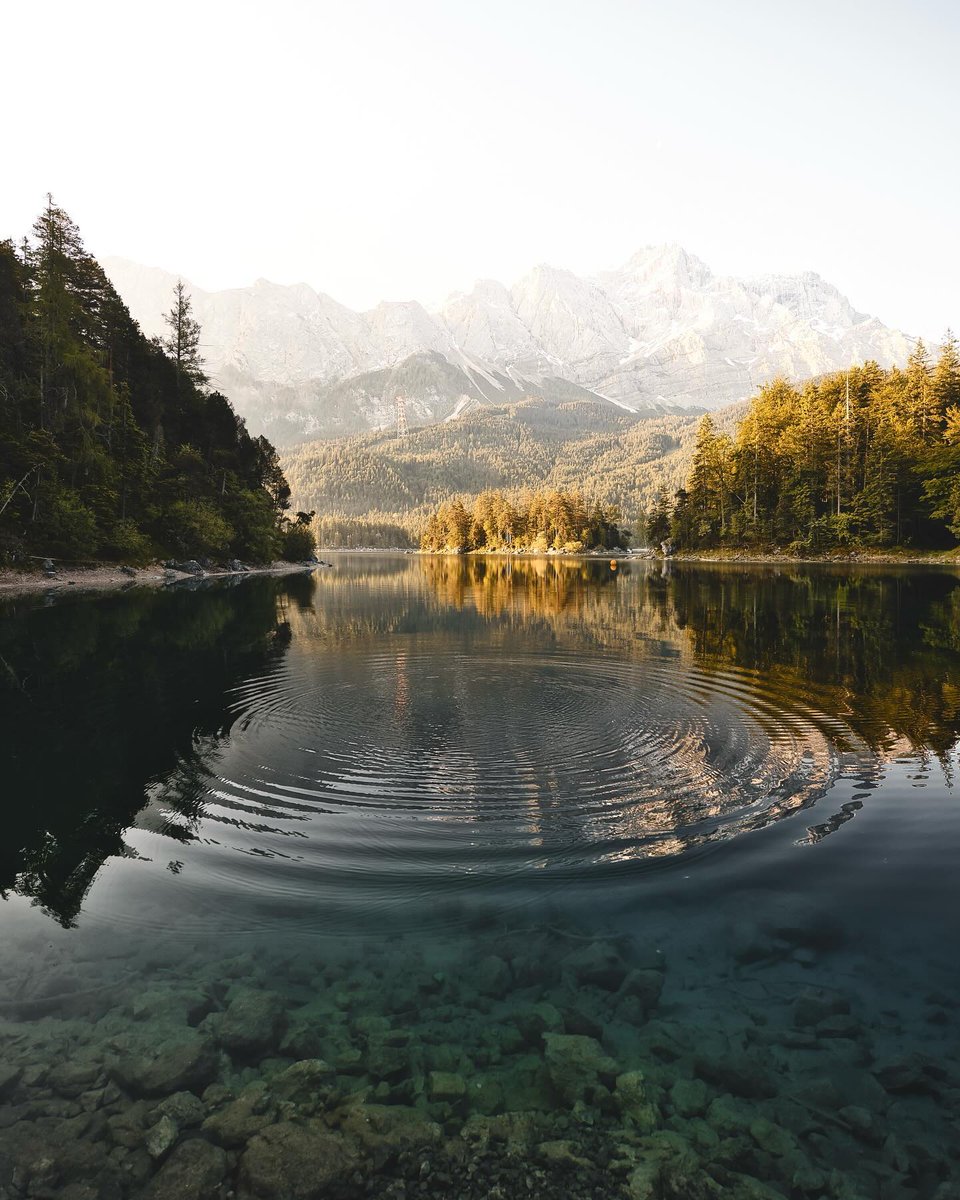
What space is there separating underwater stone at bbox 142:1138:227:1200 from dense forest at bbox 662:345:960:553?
116714mm

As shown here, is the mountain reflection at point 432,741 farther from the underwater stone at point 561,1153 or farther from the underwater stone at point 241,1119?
the underwater stone at point 561,1153

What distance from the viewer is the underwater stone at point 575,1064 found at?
5.80 metres

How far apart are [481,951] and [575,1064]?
1.84 meters

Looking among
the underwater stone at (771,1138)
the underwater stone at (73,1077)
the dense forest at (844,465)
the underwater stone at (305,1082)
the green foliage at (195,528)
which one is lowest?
the underwater stone at (771,1138)

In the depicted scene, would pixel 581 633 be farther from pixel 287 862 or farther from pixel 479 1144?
pixel 479 1144

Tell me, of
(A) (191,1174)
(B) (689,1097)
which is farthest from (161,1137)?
(B) (689,1097)

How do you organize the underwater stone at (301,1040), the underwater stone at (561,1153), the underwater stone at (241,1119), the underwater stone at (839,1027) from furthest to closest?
the underwater stone at (839,1027), the underwater stone at (301,1040), the underwater stone at (241,1119), the underwater stone at (561,1153)

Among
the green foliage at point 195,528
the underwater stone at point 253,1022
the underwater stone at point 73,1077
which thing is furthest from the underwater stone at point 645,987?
the green foliage at point 195,528

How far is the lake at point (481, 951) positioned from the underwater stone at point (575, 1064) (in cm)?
3

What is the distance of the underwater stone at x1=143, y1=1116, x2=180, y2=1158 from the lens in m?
5.15

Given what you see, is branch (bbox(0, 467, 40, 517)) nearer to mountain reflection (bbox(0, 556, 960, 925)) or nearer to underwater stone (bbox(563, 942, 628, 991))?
mountain reflection (bbox(0, 556, 960, 925))

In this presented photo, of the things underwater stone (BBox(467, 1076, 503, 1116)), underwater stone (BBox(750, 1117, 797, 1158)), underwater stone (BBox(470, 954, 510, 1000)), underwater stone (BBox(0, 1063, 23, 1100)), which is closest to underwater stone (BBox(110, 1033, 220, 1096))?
underwater stone (BBox(0, 1063, 23, 1100))

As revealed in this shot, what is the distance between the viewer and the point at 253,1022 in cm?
650

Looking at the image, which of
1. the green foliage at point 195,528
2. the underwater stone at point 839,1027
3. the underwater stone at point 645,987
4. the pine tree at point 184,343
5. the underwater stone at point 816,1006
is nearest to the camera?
the underwater stone at point 839,1027
